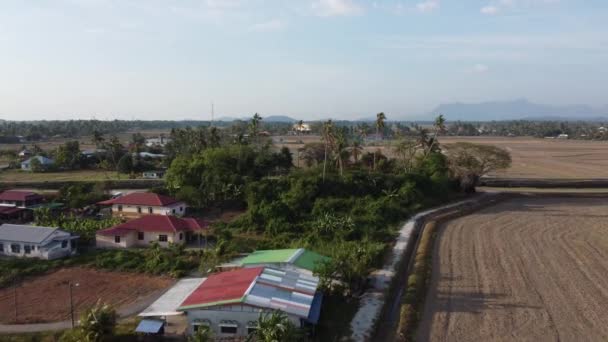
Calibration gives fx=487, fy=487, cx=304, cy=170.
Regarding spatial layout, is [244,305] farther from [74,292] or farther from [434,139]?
[434,139]

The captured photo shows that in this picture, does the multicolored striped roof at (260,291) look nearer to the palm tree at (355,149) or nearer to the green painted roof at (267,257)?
the green painted roof at (267,257)

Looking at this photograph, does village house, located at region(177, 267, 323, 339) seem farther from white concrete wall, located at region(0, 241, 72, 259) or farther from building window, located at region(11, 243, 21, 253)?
building window, located at region(11, 243, 21, 253)

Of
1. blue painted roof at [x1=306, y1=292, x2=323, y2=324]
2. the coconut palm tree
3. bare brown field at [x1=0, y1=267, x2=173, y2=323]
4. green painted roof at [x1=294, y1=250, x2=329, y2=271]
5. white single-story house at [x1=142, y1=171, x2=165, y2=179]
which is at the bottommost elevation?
bare brown field at [x1=0, y1=267, x2=173, y2=323]

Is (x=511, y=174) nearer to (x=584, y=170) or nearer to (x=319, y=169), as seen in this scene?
(x=584, y=170)

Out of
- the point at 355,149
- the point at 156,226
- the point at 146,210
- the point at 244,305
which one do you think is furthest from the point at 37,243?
the point at 355,149

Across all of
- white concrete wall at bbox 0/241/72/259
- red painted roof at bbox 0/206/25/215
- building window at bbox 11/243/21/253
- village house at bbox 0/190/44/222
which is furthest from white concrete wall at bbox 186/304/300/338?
village house at bbox 0/190/44/222

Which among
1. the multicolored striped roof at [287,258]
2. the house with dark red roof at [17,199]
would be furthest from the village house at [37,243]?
the house with dark red roof at [17,199]
